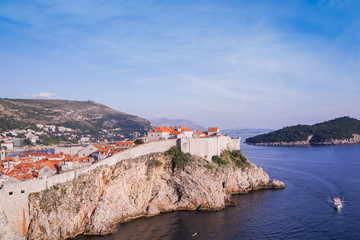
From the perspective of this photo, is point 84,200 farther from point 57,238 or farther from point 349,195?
point 349,195

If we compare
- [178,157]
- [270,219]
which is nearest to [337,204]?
[270,219]

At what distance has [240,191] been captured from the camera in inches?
2042

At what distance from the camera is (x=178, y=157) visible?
45.3m

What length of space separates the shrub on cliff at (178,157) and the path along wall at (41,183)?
0.94m

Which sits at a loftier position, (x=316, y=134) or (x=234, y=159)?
(x=316, y=134)

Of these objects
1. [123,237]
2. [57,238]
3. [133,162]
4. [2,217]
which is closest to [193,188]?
[133,162]

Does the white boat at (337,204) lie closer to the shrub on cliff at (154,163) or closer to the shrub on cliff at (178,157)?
the shrub on cliff at (178,157)

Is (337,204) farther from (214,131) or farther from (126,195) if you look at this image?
(126,195)

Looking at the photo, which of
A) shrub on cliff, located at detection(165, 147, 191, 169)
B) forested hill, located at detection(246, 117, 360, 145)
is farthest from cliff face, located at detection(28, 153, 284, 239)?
forested hill, located at detection(246, 117, 360, 145)

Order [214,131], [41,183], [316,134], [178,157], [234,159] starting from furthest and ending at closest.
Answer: [316,134], [214,131], [234,159], [178,157], [41,183]

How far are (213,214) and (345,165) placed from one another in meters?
56.9

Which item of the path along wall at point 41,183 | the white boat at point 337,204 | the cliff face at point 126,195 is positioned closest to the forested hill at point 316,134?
the cliff face at point 126,195

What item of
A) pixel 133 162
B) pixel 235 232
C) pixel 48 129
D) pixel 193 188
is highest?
pixel 48 129

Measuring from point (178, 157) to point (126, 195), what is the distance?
10985mm
